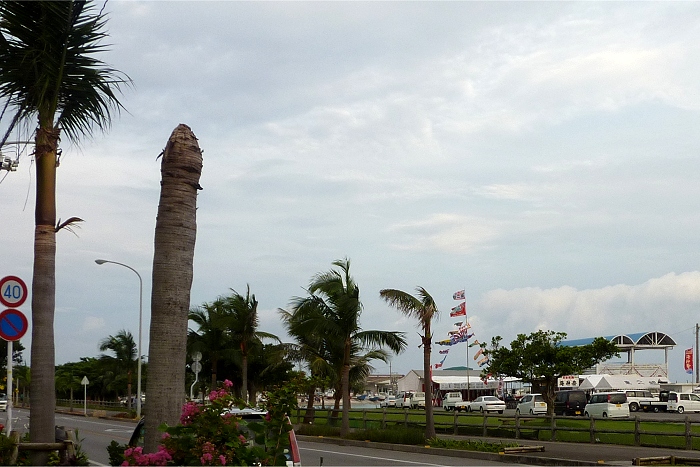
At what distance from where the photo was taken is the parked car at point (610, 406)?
149ft

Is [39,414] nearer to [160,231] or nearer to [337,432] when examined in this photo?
[160,231]

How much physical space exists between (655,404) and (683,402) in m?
2.40

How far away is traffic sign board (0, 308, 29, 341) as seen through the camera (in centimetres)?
1218

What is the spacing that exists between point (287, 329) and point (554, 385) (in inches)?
574

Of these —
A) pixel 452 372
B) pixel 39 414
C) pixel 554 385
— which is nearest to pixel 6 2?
pixel 39 414

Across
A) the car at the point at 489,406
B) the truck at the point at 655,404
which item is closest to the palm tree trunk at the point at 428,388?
the car at the point at 489,406

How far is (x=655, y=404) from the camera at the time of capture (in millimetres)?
56969

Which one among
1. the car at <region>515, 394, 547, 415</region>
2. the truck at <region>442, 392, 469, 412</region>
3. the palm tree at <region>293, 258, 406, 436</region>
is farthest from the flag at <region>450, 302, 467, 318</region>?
the palm tree at <region>293, 258, 406, 436</region>

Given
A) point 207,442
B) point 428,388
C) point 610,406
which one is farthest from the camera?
point 610,406

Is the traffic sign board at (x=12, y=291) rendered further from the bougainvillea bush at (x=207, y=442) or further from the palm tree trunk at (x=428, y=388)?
the palm tree trunk at (x=428, y=388)

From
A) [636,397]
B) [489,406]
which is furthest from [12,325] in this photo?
[636,397]

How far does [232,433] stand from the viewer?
6.21 m

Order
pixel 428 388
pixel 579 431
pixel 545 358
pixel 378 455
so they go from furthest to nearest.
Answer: pixel 545 358 < pixel 579 431 < pixel 428 388 < pixel 378 455

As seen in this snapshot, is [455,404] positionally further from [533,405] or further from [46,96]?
[46,96]
